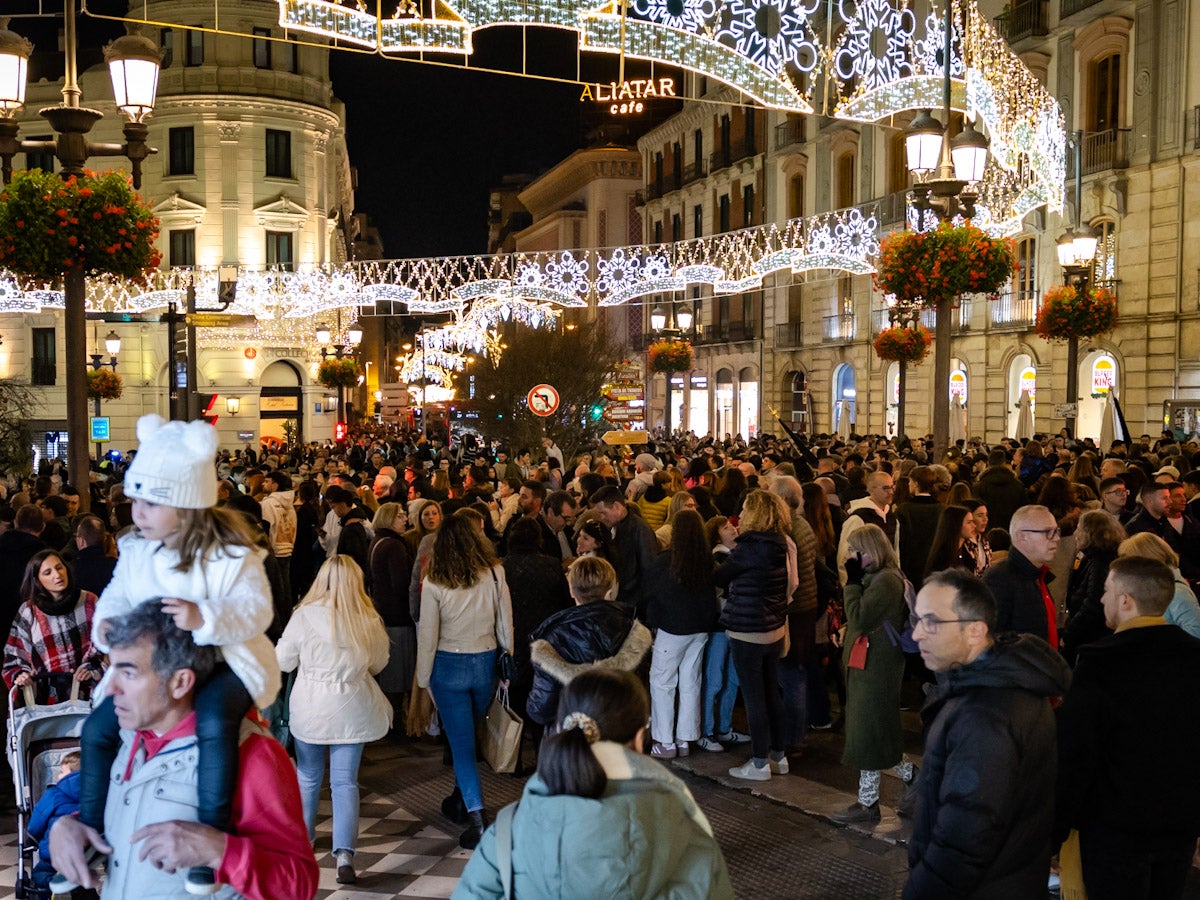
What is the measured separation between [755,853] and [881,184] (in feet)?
106

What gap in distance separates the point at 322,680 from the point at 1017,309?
27.5 m

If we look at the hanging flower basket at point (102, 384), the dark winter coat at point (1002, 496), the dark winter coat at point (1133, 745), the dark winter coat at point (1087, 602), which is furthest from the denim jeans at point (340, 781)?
the hanging flower basket at point (102, 384)

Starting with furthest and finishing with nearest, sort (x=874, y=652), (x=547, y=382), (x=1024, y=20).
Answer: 1. (x=1024, y=20)
2. (x=547, y=382)
3. (x=874, y=652)

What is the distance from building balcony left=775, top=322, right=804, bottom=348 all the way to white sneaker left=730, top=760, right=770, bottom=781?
35405 millimetres

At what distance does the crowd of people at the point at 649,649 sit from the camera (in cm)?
289

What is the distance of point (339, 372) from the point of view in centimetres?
3092

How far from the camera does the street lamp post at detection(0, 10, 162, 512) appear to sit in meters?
9.11

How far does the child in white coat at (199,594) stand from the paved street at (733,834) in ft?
11.2

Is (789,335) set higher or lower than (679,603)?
higher

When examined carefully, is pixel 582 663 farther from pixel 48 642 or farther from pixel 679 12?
pixel 679 12

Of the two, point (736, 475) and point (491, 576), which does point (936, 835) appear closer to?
point (491, 576)

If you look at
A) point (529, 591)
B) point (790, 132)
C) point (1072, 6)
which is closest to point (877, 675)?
point (529, 591)

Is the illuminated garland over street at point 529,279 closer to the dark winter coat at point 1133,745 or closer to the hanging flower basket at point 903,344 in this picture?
the hanging flower basket at point 903,344

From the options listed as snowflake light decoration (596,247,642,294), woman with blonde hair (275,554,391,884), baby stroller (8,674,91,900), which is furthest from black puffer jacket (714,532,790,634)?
snowflake light decoration (596,247,642,294)
